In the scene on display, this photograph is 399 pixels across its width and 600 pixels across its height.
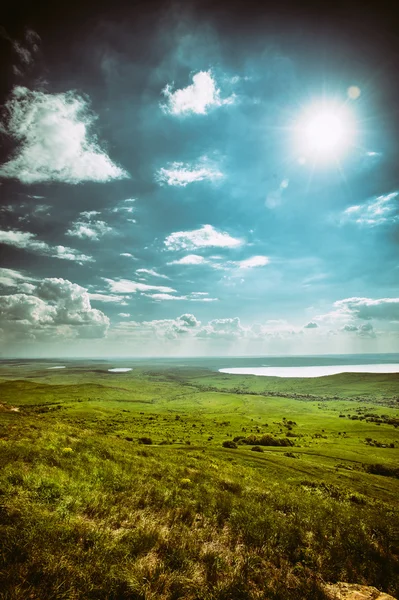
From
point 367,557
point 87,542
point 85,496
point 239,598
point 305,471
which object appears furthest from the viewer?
point 305,471

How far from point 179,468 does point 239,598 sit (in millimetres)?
12170

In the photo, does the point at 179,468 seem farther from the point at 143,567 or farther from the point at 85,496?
the point at 143,567

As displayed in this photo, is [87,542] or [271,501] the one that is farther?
[271,501]

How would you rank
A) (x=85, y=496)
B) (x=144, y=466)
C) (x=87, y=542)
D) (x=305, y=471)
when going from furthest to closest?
(x=305, y=471) < (x=144, y=466) < (x=85, y=496) < (x=87, y=542)

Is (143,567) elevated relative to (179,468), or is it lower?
elevated

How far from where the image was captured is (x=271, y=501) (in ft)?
49.1

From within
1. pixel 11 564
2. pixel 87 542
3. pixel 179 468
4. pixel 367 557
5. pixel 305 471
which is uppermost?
pixel 11 564

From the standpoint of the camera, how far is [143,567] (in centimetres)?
795

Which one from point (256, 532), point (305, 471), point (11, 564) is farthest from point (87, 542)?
point (305, 471)

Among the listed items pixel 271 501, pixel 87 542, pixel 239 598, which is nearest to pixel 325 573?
pixel 239 598

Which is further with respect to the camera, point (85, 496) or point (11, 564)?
point (85, 496)

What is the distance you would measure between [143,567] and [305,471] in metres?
29.4

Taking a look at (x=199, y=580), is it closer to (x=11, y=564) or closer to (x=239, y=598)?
(x=239, y=598)

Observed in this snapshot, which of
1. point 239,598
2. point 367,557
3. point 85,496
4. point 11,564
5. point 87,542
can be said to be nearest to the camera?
point 11,564
